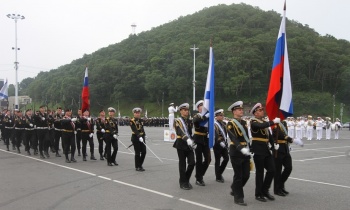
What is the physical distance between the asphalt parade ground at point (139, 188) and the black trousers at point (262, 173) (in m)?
0.29

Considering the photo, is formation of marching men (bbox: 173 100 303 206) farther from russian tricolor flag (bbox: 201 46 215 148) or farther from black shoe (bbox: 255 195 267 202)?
russian tricolor flag (bbox: 201 46 215 148)

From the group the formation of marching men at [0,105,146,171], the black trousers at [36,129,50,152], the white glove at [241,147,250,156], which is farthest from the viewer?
the black trousers at [36,129,50,152]

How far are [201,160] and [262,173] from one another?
201cm

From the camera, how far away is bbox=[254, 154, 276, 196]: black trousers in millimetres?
7359

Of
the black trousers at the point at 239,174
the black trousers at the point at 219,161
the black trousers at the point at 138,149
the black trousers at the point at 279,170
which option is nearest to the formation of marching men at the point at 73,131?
the black trousers at the point at 138,149

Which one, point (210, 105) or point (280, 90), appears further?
point (210, 105)

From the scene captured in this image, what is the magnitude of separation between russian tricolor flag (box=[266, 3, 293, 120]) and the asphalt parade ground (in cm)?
179

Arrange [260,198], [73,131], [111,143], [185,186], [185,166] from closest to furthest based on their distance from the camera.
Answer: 1. [260,198]
2. [185,186]
3. [185,166]
4. [111,143]
5. [73,131]

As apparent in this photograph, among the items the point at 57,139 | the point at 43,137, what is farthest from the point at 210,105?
the point at 57,139

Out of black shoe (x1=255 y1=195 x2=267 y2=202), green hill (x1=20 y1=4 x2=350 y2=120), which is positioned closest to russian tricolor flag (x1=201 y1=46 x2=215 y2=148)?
black shoe (x1=255 y1=195 x2=267 y2=202)

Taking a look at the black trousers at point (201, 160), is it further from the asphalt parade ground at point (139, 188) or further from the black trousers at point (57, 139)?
the black trousers at point (57, 139)

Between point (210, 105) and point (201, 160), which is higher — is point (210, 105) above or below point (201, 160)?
above

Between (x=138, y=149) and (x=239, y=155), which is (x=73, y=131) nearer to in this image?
(x=138, y=149)

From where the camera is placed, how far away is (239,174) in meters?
7.18
